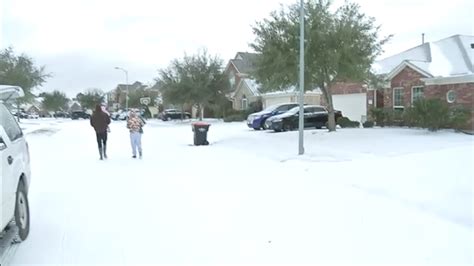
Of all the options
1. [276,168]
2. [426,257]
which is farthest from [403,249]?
[276,168]

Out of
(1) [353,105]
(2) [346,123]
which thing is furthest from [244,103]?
(2) [346,123]

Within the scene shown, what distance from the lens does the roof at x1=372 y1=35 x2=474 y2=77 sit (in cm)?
2623

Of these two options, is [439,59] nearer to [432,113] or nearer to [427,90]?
[427,90]

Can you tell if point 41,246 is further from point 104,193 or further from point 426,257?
point 426,257

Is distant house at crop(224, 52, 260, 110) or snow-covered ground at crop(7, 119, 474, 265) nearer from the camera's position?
snow-covered ground at crop(7, 119, 474, 265)

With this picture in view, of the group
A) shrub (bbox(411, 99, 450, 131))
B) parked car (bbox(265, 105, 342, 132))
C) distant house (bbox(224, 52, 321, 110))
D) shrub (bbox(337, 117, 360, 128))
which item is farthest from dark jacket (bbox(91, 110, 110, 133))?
distant house (bbox(224, 52, 321, 110))

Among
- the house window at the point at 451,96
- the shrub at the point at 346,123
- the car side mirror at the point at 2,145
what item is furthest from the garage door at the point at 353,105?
the car side mirror at the point at 2,145

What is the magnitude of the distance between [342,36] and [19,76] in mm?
29360

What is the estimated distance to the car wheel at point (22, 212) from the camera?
5.78m

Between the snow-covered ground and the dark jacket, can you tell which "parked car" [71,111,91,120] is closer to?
the dark jacket

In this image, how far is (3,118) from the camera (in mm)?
6180

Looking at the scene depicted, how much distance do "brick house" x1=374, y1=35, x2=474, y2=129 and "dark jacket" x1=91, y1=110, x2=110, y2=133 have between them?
1507cm

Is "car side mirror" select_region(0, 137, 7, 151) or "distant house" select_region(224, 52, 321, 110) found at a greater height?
"distant house" select_region(224, 52, 321, 110)

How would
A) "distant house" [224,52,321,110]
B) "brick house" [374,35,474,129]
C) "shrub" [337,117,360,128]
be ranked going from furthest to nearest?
"distant house" [224,52,321,110] < "shrub" [337,117,360,128] < "brick house" [374,35,474,129]
